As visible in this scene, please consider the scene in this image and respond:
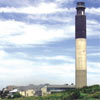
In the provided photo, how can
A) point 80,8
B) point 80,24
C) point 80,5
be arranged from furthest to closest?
point 80,5 < point 80,8 < point 80,24

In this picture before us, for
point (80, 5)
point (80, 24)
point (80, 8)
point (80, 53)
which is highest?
point (80, 5)

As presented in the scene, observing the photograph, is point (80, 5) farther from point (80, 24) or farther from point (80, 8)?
point (80, 24)

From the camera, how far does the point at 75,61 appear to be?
18200cm

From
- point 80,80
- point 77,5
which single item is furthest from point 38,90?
point 77,5

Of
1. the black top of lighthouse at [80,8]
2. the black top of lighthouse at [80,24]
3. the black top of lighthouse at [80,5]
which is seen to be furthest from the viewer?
the black top of lighthouse at [80,5]

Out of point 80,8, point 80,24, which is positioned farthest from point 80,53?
point 80,8

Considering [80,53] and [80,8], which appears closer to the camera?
[80,53]

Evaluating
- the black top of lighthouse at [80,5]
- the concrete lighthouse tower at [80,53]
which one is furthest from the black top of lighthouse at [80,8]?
the concrete lighthouse tower at [80,53]

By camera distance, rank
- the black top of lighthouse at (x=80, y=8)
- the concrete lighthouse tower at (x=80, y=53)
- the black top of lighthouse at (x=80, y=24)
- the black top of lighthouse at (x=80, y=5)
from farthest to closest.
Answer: the black top of lighthouse at (x=80, y=5) < the black top of lighthouse at (x=80, y=8) < the black top of lighthouse at (x=80, y=24) < the concrete lighthouse tower at (x=80, y=53)

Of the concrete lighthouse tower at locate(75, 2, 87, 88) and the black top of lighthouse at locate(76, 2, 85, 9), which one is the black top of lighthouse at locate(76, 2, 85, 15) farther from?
the concrete lighthouse tower at locate(75, 2, 87, 88)

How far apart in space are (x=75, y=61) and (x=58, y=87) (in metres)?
21.9

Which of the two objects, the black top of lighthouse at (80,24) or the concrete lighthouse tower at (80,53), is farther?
the black top of lighthouse at (80,24)

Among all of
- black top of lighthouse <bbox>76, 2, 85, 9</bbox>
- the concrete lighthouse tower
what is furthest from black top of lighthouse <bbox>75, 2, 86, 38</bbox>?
black top of lighthouse <bbox>76, 2, 85, 9</bbox>

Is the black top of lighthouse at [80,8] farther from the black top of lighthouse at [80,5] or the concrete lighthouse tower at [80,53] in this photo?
the concrete lighthouse tower at [80,53]
